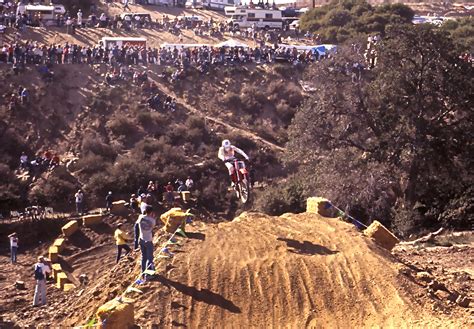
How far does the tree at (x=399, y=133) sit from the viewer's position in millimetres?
24594

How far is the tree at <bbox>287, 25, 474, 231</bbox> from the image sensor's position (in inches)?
968

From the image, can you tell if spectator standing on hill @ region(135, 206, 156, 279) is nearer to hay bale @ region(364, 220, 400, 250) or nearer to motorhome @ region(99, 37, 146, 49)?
hay bale @ region(364, 220, 400, 250)

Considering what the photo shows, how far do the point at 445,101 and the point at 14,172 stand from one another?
808 inches

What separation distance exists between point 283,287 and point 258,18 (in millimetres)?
48503

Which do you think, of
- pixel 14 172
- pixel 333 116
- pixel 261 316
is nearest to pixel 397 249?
pixel 261 316

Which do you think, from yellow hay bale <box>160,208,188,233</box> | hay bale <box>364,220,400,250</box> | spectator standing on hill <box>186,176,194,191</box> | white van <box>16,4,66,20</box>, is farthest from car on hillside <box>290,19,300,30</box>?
yellow hay bale <box>160,208,188,233</box>

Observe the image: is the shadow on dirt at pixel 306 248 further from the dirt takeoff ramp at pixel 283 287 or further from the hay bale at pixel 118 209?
the hay bale at pixel 118 209

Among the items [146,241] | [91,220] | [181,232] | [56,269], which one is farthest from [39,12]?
[146,241]

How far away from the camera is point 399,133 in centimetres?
2481

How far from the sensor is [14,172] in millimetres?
33531

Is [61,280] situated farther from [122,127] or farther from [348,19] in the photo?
[348,19]

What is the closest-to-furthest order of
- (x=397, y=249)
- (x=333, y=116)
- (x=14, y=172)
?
(x=397, y=249) < (x=333, y=116) < (x=14, y=172)

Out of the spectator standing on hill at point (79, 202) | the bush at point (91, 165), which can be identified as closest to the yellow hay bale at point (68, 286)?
the spectator standing on hill at point (79, 202)

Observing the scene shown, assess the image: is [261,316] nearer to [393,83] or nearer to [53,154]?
[393,83]
